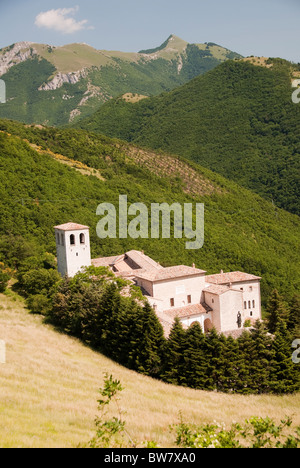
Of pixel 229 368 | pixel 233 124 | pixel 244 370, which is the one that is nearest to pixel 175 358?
pixel 229 368

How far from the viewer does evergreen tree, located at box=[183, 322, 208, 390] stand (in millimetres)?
19078

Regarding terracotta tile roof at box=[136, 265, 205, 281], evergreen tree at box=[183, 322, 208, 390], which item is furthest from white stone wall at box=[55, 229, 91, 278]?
evergreen tree at box=[183, 322, 208, 390]

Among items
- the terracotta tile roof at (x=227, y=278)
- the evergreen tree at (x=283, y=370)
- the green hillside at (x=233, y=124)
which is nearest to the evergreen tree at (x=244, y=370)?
Answer: the evergreen tree at (x=283, y=370)

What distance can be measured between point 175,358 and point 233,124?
115661mm

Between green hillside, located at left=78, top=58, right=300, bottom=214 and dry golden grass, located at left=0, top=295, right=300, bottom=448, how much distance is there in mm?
71305

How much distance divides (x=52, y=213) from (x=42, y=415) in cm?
3164

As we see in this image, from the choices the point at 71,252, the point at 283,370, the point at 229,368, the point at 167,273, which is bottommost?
the point at 283,370

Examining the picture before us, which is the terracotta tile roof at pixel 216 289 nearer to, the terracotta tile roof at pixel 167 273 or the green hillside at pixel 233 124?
the terracotta tile roof at pixel 167 273

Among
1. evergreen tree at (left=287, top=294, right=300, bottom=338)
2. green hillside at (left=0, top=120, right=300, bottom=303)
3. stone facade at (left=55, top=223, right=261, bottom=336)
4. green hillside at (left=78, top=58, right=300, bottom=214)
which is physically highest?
green hillside at (left=78, top=58, right=300, bottom=214)

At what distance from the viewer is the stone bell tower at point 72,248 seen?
3009 cm

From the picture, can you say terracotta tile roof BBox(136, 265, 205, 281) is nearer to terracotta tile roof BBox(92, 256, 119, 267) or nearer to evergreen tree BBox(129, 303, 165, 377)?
terracotta tile roof BBox(92, 256, 119, 267)

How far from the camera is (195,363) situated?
19.2 metres

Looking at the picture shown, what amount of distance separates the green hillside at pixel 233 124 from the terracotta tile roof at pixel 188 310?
62220 millimetres

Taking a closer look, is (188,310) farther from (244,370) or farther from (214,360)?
(244,370)
